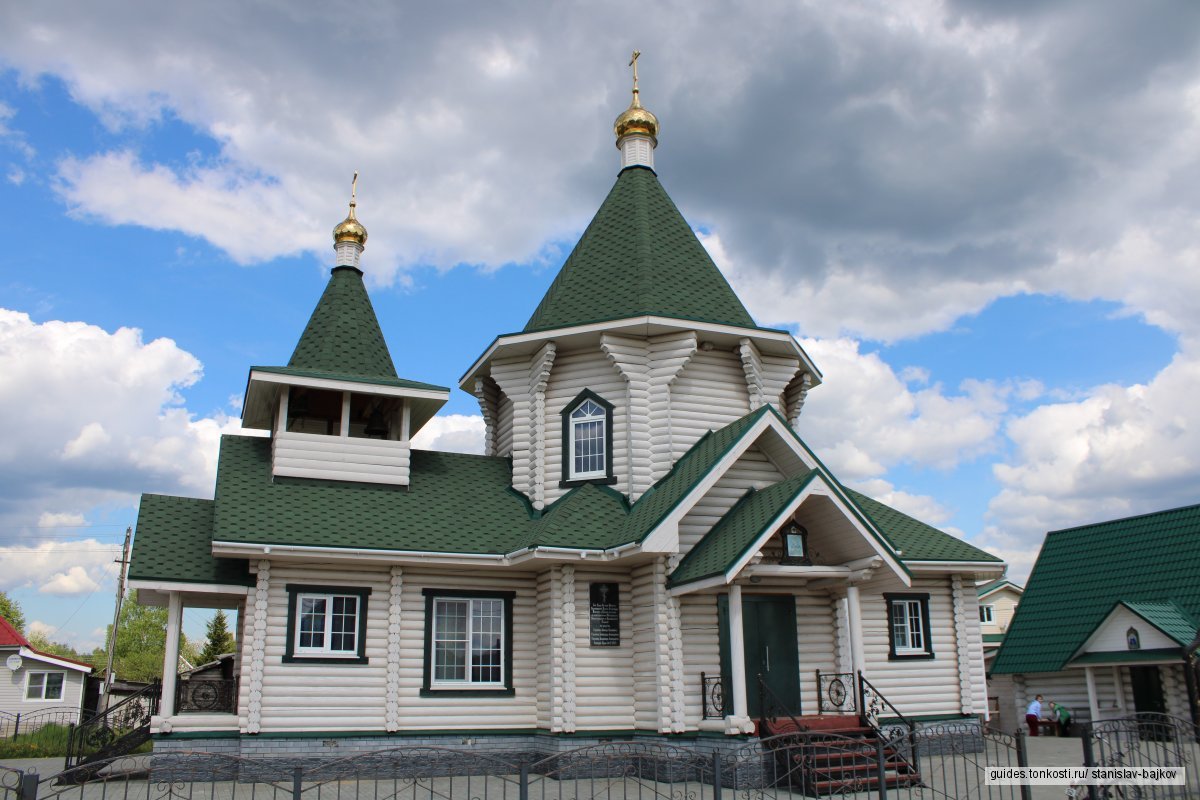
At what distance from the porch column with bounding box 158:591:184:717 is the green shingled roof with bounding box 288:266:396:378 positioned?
4778 mm

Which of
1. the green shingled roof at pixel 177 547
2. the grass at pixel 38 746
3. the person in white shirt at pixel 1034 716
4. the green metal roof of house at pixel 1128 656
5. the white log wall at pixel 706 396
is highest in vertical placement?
the white log wall at pixel 706 396

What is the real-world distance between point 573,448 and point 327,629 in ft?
16.6

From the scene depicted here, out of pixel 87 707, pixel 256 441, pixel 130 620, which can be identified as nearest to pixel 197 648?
pixel 130 620

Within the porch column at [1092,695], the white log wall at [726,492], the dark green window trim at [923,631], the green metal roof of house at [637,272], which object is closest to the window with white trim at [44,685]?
the green metal roof of house at [637,272]

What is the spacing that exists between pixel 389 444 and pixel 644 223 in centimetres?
678

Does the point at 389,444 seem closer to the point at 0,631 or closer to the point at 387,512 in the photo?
the point at 387,512

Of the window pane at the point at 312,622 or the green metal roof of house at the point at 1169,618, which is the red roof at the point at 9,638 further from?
the green metal roof of house at the point at 1169,618

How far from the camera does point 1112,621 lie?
20.2 meters

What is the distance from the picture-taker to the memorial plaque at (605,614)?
587 inches

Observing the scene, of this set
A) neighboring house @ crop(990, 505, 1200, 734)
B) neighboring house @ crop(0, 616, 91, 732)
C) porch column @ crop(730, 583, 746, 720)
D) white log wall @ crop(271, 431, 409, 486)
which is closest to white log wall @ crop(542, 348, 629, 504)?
white log wall @ crop(271, 431, 409, 486)

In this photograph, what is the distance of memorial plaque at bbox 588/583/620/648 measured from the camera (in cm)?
1491

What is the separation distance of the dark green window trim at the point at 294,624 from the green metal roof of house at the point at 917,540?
8.45 m

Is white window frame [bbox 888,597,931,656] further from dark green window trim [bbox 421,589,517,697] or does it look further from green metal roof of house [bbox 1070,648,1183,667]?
dark green window trim [bbox 421,589,517,697]

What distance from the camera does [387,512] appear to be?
15500 mm
